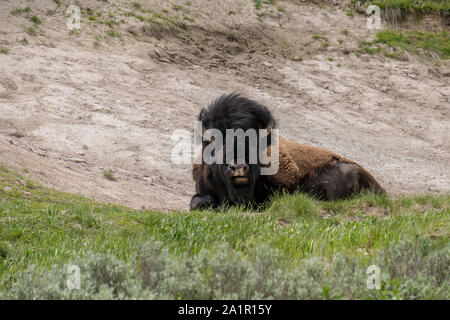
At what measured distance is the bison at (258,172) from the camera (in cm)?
809

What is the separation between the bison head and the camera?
25.5 ft

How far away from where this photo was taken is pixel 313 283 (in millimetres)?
3287

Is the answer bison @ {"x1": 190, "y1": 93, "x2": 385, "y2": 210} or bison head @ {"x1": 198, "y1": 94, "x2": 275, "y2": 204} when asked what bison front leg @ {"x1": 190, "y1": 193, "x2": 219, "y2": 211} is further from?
bison head @ {"x1": 198, "y1": 94, "x2": 275, "y2": 204}

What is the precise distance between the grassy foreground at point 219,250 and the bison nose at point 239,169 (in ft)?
1.91

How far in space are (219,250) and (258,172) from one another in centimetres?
476

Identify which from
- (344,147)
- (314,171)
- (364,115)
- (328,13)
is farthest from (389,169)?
(328,13)

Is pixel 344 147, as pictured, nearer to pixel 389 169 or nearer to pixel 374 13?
pixel 389 169

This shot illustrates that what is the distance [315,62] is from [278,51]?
191 centimetres
